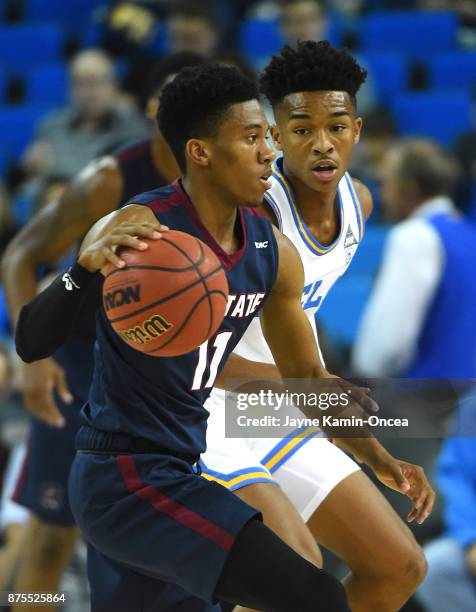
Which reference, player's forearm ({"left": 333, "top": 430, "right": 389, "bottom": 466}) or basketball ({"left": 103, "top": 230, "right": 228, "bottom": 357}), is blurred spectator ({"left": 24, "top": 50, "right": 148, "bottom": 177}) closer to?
player's forearm ({"left": 333, "top": 430, "right": 389, "bottom": 466})

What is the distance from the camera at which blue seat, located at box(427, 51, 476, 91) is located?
31.2ft

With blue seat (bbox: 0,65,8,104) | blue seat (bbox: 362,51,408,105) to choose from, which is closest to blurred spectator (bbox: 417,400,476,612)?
blue seat (bbox: 362,51,408,105)

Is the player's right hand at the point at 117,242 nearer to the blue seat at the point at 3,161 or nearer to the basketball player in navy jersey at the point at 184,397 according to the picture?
the basketball player in navy jersey at the point at 184,397

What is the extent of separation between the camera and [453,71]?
9570 millimetres

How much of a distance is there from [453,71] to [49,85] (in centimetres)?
327

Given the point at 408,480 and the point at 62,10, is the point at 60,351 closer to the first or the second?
the point at 408,480

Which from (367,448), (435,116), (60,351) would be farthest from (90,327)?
(435,116)

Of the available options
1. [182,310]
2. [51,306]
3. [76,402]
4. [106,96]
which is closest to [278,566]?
[182,310]

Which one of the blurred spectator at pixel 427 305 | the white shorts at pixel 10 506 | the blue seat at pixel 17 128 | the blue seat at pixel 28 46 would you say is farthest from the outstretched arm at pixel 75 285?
the blue seat at pixel 28 46

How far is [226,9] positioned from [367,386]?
24.7 ft

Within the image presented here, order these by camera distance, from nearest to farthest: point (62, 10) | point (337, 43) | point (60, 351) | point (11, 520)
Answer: point (60, 351), point (11, 520), point (337, 43), point (62, 10)

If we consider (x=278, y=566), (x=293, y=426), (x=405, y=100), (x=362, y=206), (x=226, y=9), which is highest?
(x=226, y=9)

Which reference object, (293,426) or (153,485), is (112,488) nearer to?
(153,485)

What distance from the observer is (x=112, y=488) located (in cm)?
329
